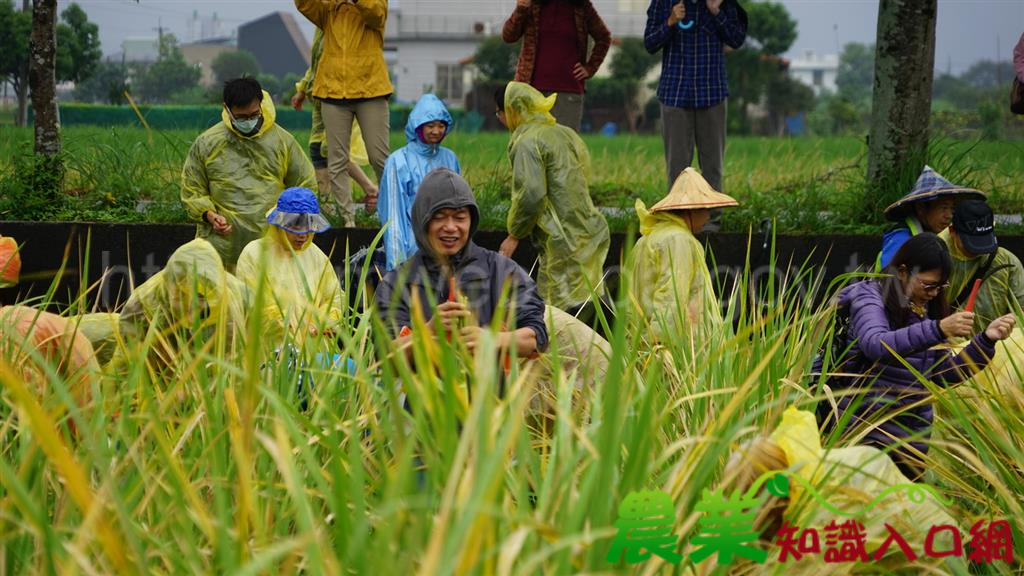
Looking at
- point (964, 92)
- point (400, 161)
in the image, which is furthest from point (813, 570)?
point (964, 92)

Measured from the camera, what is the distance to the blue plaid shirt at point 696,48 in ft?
27.6

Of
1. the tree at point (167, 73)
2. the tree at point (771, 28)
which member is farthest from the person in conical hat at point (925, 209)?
the tree at point (771, 28)

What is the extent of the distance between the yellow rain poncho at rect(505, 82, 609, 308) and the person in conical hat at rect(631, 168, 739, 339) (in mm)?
1121

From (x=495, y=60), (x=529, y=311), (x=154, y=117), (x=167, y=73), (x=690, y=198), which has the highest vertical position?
(x=495, y=60)

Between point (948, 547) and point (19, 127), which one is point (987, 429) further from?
point (19, 127)

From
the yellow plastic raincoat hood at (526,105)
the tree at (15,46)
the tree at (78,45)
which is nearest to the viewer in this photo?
the yellow plastic raincoat hood at (526,105)

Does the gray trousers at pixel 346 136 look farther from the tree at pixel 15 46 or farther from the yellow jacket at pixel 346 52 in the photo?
the tree at pixel 15 46

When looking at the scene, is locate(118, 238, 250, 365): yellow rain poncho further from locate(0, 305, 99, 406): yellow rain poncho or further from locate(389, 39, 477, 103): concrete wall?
locate(389, 39, 477, 103): concrete wall

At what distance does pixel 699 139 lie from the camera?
8.54 meters

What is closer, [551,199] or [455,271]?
[455,271]

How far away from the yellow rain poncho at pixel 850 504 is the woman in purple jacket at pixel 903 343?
40.7 inches

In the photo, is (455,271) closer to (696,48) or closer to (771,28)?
(696,48)

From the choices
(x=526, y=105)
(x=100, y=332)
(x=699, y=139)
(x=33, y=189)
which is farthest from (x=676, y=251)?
(x=33, y=189)

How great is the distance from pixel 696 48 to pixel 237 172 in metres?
2.92
